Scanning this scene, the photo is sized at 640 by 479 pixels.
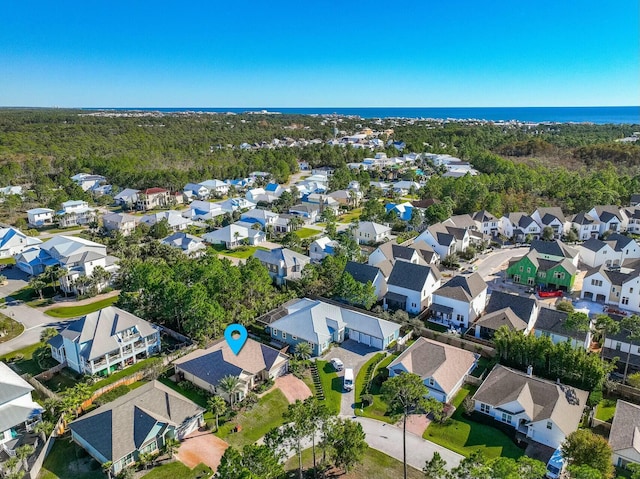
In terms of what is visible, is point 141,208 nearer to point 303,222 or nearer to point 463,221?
point 303,222

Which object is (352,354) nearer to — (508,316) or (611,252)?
(508,316)

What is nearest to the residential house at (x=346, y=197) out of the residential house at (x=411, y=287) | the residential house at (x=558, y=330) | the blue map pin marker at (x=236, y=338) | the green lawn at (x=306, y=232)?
the green lawn at (x=306, y=232)

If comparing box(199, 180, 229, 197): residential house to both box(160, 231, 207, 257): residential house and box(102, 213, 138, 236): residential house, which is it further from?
box(160, 231, 207, 257): residential house

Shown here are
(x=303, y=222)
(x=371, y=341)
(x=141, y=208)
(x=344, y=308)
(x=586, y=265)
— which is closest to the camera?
(x=371, y=341)

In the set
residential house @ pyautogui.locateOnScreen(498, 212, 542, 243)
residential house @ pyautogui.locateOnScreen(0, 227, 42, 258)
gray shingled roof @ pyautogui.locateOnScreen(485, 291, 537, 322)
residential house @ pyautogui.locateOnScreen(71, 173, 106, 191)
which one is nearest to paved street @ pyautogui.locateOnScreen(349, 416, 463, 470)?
gray shingled roof @ pyautogui.locateOnScreen(485, 291, 537, 322)

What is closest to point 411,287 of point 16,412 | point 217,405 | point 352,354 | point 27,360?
point 352,354

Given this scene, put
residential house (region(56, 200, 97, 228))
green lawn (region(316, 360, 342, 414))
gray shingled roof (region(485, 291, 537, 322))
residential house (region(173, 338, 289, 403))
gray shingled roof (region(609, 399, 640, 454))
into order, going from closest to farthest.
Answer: gray shingled roof (region(609, 399, 640, 454)) < green lawn (region(316, 360, 342, 414)) < residential house (region(173, 338, 289, 403)) < gray shingled roof (region(485, 291, 537, 322)) < residential house (region(56, 200, 97, 228))

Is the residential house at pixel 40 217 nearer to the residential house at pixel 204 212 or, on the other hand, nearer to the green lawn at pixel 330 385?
the residential house at pixel 204 212

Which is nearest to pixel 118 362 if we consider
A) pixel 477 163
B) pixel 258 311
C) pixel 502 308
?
pixel 258 311
